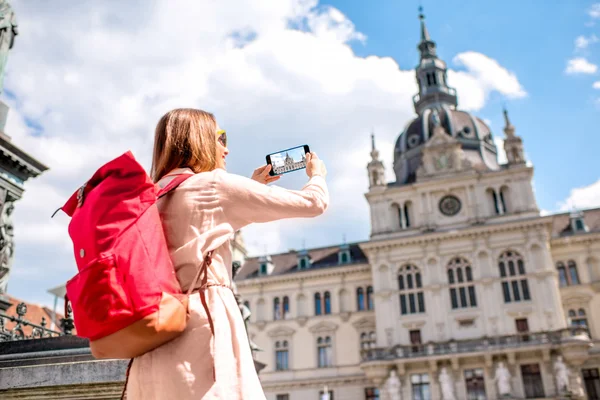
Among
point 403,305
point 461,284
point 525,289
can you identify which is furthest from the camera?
point 403,305

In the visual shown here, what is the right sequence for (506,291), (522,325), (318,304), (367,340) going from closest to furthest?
(522,325) → (506,291) → (367,340) → (318,304)

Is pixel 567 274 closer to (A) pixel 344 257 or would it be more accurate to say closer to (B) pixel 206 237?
(A) pixel 344 257

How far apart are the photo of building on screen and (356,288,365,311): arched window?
3910cm

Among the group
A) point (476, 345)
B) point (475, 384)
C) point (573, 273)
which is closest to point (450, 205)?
point (573, 273)

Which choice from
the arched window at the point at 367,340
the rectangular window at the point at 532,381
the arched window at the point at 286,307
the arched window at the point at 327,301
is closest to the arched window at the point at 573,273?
the rectangular window at the point at 532,381

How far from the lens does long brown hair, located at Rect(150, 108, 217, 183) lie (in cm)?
263

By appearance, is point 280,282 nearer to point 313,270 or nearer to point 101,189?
point 313,270

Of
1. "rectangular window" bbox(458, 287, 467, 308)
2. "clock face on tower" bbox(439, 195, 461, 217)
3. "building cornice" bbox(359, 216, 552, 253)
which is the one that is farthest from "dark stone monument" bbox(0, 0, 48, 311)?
"clock face on tower" bbox(439, 195, 461, 217)

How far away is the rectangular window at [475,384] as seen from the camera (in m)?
33.5

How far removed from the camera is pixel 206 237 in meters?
2.39

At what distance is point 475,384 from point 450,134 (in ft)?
61.2

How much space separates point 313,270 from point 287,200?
134 feet

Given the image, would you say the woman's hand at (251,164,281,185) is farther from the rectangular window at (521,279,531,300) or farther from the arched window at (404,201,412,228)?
the arched window at (404,201,412,228)

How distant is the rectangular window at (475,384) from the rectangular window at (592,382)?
629 cm
